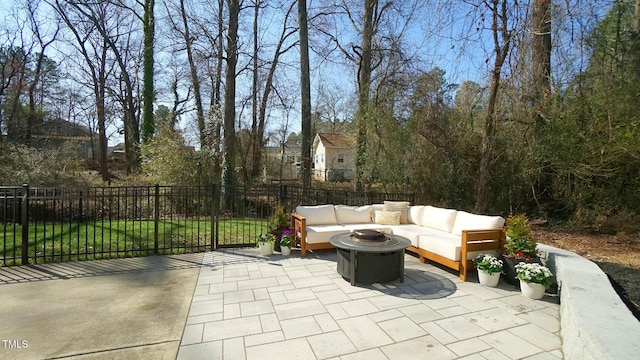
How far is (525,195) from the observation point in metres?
6.66

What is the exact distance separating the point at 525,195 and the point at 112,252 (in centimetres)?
802

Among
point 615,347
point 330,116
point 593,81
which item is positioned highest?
point 330,116

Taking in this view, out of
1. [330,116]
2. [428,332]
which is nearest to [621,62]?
[428,332]

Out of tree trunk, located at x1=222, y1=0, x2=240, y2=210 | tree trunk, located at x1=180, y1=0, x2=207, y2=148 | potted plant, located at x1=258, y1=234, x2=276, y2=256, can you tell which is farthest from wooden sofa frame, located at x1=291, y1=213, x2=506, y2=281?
tree trunk, located at x1=180, y1=0, x2=207, y2=148

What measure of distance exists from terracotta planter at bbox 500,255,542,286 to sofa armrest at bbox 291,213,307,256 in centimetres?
276

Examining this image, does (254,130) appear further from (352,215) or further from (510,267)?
(510,267)

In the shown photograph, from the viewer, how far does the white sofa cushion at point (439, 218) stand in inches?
189

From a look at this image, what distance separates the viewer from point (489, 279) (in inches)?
144

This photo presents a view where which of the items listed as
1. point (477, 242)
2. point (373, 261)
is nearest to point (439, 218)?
point (477, 242)

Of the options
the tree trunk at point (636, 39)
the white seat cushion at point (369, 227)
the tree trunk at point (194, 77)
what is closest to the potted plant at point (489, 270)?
the white seat cushion at point (369, 227)

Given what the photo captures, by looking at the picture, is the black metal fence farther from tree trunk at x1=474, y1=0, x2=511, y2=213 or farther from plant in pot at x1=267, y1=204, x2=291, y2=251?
tree trunk at x1=474, y1=0, x2=511, y2=213

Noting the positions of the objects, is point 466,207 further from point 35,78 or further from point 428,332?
point 35,78

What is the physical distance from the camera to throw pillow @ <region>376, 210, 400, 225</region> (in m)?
Answer: 5.42

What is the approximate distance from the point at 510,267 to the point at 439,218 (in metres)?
1.36
